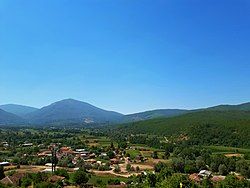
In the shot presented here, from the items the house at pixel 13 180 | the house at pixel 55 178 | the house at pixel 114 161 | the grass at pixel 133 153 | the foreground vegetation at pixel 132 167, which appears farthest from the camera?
the grass at pixel 133 153

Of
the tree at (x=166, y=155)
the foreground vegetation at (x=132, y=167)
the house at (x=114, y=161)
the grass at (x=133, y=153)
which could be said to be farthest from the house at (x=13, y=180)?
the tree at (x=166, y=155)

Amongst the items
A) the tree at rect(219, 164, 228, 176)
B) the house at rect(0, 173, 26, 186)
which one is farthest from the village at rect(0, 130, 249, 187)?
the tree at rect(219, 164, 228, 176)

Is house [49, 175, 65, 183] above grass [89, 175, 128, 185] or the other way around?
above

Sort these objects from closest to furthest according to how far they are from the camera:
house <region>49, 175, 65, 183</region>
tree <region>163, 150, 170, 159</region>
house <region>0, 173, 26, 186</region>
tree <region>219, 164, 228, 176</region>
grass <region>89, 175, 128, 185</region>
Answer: house <region>0, 173, 26, 186</region>
house <region>49, 175, 65, 183</region>
grass <region>89, 175, 128, 185</region>
tree <region>219, 164, 228, 176</region>
tree <region>163, 150, 170, 159</region>

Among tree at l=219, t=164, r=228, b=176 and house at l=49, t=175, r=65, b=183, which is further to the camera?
tree at l=219, t=164, r=228, b=176

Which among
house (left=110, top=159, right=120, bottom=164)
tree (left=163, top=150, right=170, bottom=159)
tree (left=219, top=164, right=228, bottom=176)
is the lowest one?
tree (left=219, top=164, right=228, bottom=176)

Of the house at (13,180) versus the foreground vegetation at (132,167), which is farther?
the house at (13,180)

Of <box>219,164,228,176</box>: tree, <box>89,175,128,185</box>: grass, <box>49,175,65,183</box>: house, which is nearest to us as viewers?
<box>49,175,65,183</box>: house

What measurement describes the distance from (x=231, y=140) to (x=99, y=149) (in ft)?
98.5

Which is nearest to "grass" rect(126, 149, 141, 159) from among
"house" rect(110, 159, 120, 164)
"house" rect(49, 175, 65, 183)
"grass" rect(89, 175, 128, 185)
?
"house" rect(110, 159, 120, 164)

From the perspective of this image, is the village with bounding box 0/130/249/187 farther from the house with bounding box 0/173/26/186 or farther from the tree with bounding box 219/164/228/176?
the tree with bounding box 219/164/228/176

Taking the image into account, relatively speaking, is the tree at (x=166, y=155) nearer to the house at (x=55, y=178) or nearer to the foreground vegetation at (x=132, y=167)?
the foreground vegetation at (x=132, y=167)

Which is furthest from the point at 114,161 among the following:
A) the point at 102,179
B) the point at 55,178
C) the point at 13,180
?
the point at 13,180

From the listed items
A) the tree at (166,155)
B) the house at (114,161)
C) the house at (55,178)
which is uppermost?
the tree at (166,155)
